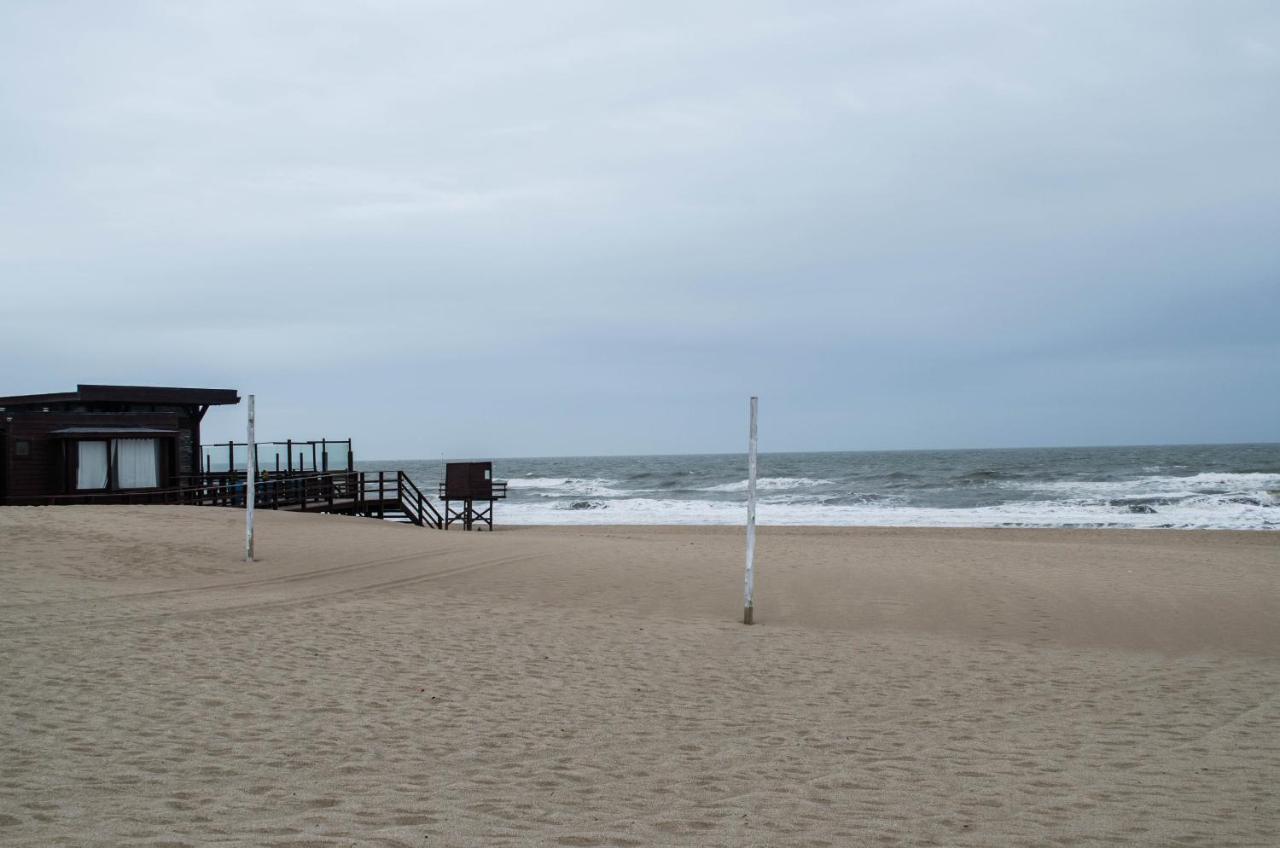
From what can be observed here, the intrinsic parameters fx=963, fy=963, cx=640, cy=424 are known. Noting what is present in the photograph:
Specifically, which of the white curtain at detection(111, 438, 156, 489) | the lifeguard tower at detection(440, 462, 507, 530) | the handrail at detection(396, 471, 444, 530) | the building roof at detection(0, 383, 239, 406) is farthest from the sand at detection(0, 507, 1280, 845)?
the lifeguard tower at detection(440, 462, 507, 530)

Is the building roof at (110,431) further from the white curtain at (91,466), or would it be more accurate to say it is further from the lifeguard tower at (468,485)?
the lifeguard tower at (468,485)

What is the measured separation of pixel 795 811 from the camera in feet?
17.8

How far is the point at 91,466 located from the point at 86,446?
558 mm

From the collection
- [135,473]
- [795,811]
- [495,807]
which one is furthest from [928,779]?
[135,473]

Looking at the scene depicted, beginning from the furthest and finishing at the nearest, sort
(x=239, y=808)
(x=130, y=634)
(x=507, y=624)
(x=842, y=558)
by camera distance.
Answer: (x=842, y=558) → (x=507, y=624) → (x=130, y=634) → (x=239, y=808)

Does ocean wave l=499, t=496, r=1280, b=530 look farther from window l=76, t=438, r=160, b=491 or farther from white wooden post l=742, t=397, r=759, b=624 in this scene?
white wooden post l=742, t=397, r=759, b=624

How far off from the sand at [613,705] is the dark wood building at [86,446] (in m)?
10.0

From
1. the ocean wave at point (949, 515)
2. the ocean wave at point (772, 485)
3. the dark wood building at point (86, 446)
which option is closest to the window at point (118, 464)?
the dark wood building at point (86, 446)

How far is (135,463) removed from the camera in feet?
86.8

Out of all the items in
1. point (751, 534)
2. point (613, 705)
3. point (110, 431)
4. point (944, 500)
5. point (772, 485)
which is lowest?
point (944, 500)

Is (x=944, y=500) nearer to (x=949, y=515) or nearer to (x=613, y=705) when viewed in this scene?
(x=949, y=515)

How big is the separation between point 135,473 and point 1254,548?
97.5 feet

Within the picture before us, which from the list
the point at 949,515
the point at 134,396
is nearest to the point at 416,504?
the point at 134,396

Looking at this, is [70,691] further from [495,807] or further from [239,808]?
[495,807]
